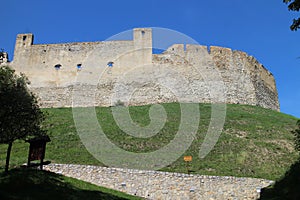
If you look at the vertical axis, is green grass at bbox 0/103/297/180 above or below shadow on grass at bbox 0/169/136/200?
above

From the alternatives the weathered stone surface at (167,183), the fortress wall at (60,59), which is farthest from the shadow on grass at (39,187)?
the fortress wall at (60,59)

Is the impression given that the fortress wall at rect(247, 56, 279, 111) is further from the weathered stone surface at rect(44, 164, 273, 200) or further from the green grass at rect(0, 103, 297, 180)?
the weathered stone surface at rect(44, 164, 273, 200)

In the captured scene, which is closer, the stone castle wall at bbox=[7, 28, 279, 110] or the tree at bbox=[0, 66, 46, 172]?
the tree at bbox=[0, 66, 46, 172]

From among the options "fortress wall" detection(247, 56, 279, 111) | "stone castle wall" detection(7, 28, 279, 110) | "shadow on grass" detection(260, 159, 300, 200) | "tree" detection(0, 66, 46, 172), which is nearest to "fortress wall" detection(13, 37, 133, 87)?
"stone castle wall" detection(7, 28, 279, 110)

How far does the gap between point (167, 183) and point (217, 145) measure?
230 inches

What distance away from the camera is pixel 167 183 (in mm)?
14281

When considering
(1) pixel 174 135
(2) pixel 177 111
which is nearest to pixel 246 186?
(1) pixel 174 135

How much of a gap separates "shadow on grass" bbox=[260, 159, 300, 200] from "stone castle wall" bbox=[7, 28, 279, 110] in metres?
20.7

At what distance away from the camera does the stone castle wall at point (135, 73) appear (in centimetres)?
3278

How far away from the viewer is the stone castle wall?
32781 millimetres

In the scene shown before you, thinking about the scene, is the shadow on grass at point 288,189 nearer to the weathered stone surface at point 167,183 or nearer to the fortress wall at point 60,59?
the weathered stone surface at point 167,183

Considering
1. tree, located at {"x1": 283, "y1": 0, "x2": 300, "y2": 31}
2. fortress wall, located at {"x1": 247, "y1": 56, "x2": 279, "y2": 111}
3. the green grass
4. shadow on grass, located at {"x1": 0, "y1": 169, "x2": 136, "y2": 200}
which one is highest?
fortress wall, located at {"x1": 247, "y1": 56, "x2": 279, "y2": 111}

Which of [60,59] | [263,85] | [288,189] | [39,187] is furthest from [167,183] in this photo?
[263,85]

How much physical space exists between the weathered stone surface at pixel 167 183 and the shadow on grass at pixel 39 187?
6.01ft
